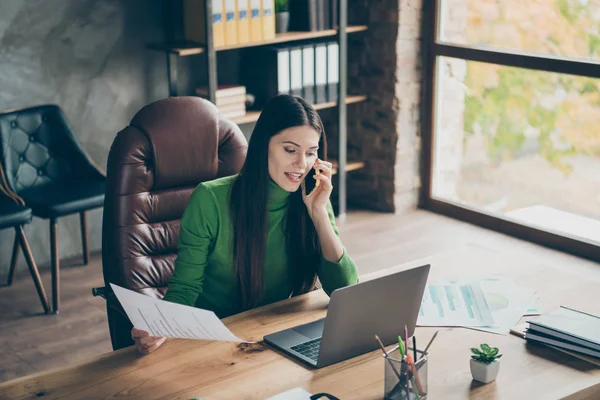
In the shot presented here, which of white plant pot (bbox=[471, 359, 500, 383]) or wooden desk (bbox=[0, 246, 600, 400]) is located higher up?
white plant pot (bbox=[471, 359, 500, 383])

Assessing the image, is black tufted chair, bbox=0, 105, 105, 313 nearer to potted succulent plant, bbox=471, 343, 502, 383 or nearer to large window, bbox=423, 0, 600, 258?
large window, bbox=423, 0, 600, 258

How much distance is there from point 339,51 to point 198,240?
2772 mm

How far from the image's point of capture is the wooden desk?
5.68 feet

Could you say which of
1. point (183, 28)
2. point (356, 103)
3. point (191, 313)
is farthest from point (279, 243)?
point (356, 103)

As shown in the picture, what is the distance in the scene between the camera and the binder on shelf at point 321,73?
4.65 m

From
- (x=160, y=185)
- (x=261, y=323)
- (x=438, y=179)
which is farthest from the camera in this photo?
(x=438, y=179)

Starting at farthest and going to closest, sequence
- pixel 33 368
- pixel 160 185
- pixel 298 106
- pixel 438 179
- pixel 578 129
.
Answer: pixel 438 179 → pixel 578 129 → pixel 33 368 → pixel 160 185 → pixel 298 106

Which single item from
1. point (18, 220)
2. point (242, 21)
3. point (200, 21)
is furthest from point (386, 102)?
point (18, 220)

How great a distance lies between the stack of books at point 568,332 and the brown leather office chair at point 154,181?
1.07 m

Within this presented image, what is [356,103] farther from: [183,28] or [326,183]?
→ [326,183]

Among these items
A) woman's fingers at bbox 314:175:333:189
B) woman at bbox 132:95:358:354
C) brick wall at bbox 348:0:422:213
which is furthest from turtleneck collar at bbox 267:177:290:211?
brick wall at bbox 348:0:422:213

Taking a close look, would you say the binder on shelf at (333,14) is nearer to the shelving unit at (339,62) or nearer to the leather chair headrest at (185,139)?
the shelving unit at (339,62)

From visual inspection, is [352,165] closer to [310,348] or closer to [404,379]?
[310,348]

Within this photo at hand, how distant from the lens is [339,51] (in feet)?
15.5
